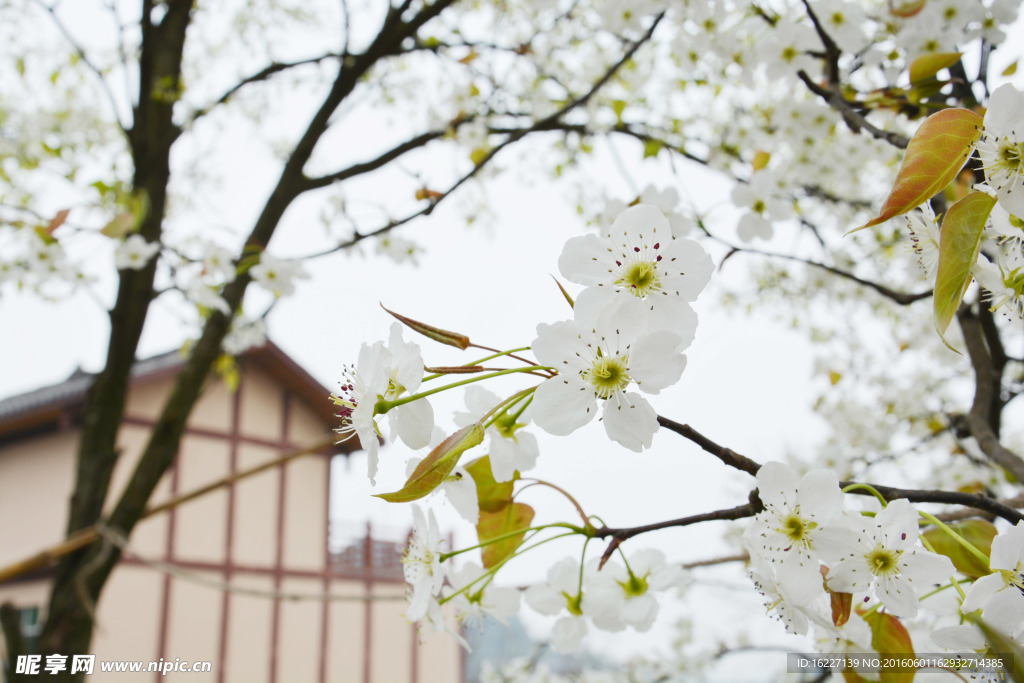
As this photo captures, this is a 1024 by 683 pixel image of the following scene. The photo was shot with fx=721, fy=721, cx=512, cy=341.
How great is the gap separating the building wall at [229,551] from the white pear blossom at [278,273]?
429 centimetres

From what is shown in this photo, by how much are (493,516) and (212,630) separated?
642 cm

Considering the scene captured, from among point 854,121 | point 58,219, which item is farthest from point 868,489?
point 58,219

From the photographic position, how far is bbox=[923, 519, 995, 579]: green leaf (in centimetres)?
62

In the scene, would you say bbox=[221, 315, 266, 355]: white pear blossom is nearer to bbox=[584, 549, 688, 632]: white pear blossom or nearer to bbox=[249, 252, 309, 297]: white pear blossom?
bbox=[249, 252, 309, 297]: white pear blossom

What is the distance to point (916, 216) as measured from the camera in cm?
64

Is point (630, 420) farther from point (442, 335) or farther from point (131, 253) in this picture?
point (131, 253)

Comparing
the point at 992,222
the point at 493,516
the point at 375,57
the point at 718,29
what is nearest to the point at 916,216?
the point at 992,222

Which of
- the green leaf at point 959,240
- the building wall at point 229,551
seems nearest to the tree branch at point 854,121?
the green leaf at point 959,240

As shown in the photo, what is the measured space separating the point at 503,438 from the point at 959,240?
367 mm

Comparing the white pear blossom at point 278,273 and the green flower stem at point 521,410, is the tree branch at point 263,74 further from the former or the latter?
the green flower stem at point 521,410

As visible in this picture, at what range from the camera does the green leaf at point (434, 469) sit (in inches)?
19.0

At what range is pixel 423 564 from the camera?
696mm

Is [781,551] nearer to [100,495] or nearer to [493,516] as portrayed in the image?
[493,516]

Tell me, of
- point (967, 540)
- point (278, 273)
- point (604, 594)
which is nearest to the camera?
point (967, 540)
